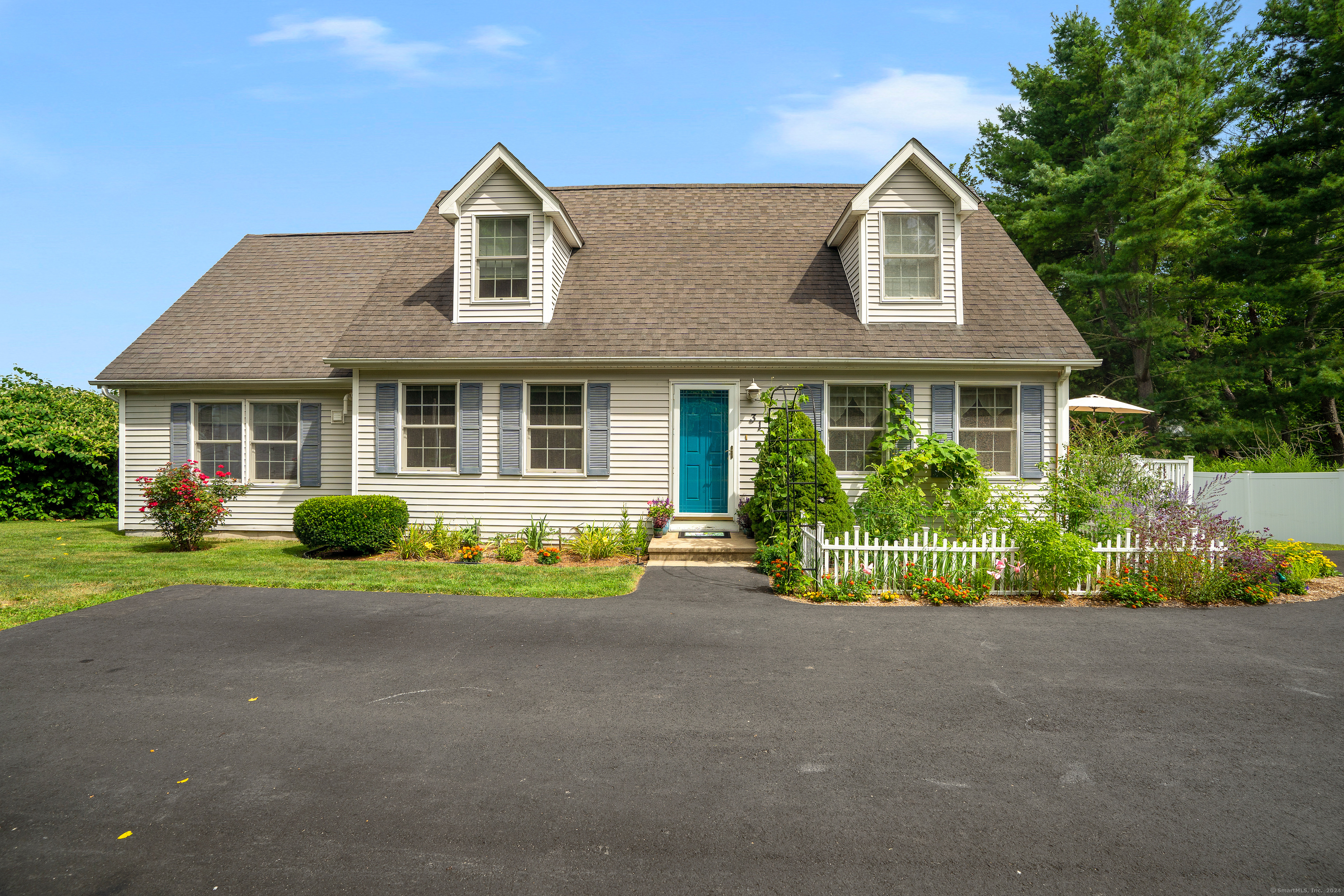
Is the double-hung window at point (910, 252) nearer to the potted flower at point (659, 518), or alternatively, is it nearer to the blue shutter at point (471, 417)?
the potted flower at point (659, 518)

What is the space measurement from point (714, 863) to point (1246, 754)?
356cm

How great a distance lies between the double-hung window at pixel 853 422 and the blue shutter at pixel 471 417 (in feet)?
20.4

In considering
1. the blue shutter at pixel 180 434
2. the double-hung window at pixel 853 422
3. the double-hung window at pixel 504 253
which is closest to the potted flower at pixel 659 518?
the double-hung window at pixel 853 422

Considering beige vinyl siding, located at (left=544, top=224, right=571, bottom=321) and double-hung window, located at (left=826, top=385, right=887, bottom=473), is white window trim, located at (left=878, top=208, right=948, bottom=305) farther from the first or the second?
beige vinyl siding, located at (left=544, top=224, right=571, bottom=321)

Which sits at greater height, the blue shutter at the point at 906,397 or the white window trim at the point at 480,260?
the white window trim at the point at 480,260

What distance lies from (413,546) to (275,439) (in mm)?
4468

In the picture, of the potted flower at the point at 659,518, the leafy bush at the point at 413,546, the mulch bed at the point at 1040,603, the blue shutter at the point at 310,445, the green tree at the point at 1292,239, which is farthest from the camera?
the green tree at the point at 1292,239

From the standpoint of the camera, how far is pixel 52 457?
16.2 meters

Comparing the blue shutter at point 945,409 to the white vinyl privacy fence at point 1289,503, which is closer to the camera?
the blue shutter at point 945,409

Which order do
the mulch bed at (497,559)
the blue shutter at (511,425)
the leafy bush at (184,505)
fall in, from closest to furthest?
1. the mulch bed at (497,559)
2. the leafy bush at (184,505)
3. the blue shutter at (511,425)

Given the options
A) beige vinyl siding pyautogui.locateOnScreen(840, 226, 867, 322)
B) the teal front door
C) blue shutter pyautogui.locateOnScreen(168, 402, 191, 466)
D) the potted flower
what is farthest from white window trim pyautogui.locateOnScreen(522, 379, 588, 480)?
blue shutter pyautogui.locateOnScreen(168, 402, 191, 466)

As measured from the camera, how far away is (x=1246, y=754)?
4160 millimetres

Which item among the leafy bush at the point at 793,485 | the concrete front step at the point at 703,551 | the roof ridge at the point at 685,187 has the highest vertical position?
the roof ridge at the point at 685,187

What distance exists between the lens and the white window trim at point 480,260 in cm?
1238
